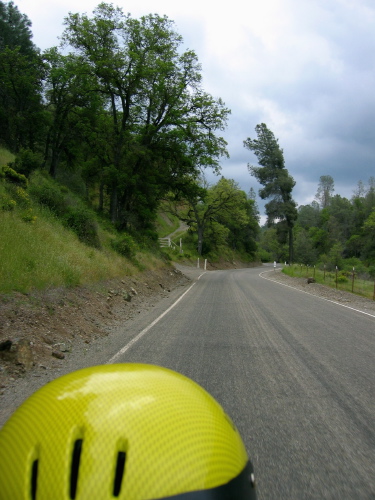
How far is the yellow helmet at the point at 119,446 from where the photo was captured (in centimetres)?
132

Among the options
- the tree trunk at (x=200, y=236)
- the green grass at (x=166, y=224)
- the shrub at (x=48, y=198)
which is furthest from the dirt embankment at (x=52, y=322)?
the green grass at (x=166, y=224)

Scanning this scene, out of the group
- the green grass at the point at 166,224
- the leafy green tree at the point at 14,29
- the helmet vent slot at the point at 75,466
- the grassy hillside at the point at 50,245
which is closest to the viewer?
the helmet vent slot at the point at 75,466

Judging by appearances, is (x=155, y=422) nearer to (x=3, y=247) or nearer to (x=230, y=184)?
(x=3, y=247)

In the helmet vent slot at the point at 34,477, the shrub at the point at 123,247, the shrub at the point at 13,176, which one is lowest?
the helmet vent slot at the point at 34,477

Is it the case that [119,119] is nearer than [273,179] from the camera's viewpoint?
Yes

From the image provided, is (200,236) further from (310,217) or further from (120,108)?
(310,217)

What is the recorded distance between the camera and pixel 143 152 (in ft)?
80.9

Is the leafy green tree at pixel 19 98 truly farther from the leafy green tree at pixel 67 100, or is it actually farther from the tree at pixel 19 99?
the leafy green tree at pixel 67 100

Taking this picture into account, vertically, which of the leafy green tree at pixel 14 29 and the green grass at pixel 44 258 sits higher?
the leafy green tree at pixel 14 29

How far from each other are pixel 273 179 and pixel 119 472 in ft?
194

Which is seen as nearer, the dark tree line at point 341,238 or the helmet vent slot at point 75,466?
the helmet vent slot at point 75,466

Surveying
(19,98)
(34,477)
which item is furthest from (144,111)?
(34,477)

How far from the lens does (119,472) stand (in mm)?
1347

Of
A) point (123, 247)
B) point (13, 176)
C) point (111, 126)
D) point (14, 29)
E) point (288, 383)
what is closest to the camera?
point (288, 383)
